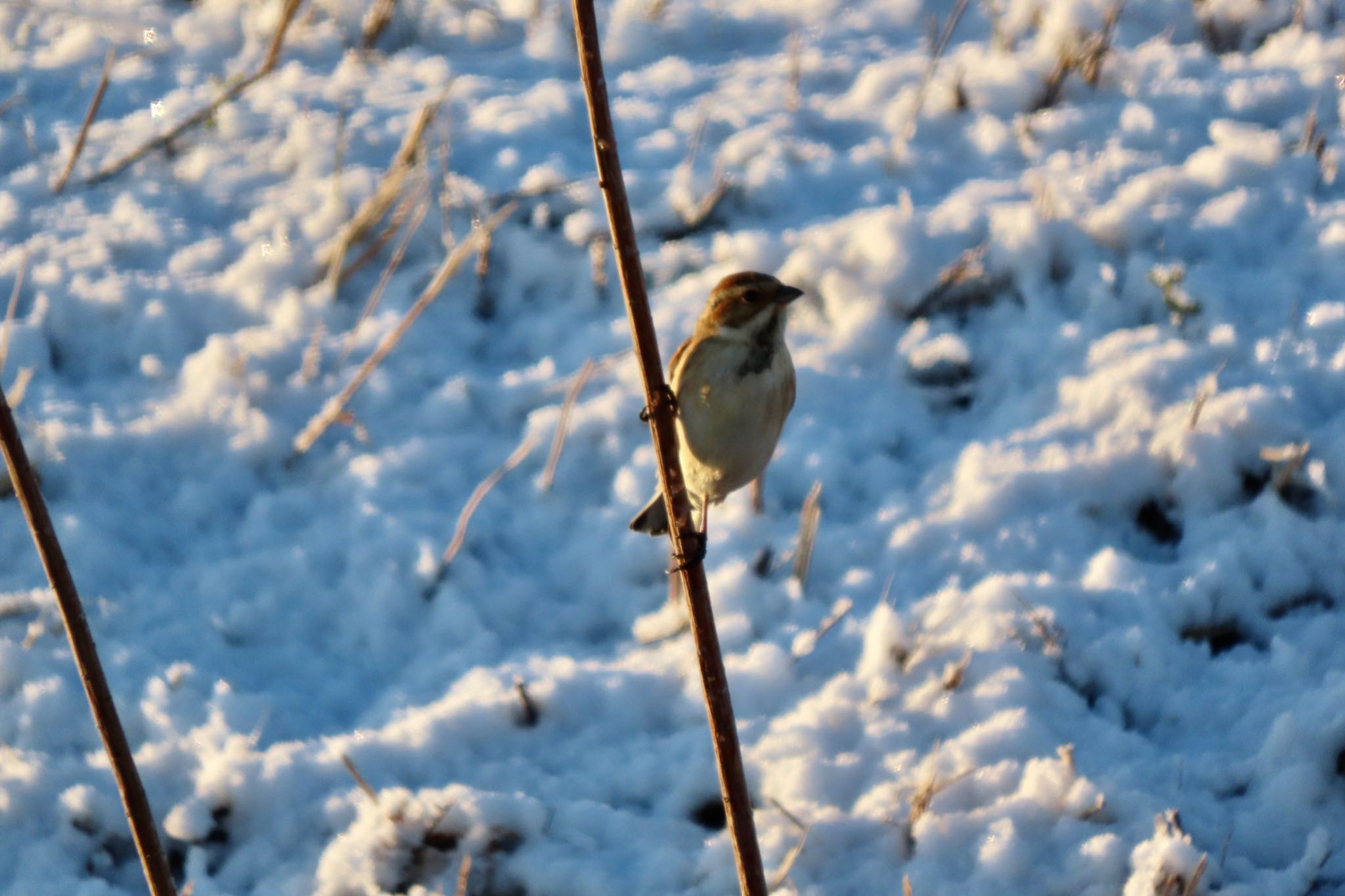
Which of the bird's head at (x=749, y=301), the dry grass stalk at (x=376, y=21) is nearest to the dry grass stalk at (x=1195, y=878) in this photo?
the bird's head at (x=749, y=301)

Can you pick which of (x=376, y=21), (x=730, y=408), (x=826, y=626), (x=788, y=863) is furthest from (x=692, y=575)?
(x=376, y=21)

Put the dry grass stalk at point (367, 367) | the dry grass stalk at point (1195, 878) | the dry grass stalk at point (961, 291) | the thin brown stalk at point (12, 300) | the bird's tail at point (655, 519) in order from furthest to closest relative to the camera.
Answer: the dry grass stalk at point (961, 291) → the thin brown stalk at point (12, 300) → the dry grass stalk at point (367, 367) → the bird's tail at point (655, 519) → the dry grass stalk at point (1195, 878)

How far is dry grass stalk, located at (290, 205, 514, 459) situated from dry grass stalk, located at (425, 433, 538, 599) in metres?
0.50

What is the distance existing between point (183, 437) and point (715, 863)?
7.18 ft

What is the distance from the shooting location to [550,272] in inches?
182

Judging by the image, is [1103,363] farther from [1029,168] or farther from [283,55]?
[283,55]

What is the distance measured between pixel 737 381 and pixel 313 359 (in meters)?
2.09

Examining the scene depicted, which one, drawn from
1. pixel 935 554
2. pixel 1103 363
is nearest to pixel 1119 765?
pixel 935 554

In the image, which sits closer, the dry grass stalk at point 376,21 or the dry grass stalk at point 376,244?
the dry grass stalk at point 376,244

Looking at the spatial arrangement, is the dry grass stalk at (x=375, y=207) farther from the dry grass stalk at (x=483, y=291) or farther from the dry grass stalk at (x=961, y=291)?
the dry grass stalk at (x=961, y=291)

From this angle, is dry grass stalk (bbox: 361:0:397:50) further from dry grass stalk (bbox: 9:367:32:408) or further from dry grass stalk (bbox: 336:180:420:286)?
dry grass stalk (bbox: 9:367:32:408)

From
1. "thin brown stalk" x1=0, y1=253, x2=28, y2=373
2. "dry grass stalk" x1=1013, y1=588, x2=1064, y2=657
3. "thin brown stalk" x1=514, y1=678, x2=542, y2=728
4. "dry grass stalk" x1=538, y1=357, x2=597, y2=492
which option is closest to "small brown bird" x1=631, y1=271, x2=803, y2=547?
"thin brown stalk" x1=514, y1=678, x2=542, y2=728

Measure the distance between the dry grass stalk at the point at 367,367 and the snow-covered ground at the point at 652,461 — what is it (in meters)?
0.05

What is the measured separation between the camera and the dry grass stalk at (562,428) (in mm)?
3945
